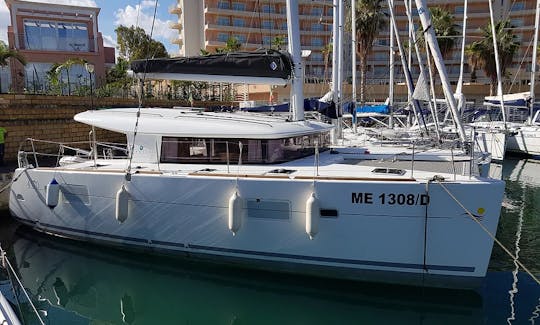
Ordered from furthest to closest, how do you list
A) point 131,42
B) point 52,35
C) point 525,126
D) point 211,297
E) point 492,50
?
point 131,42 → point 492,50 → point 52,35 → point 525,126 → point 211,297

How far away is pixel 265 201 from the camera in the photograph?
732cm

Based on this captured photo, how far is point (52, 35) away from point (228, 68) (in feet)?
106

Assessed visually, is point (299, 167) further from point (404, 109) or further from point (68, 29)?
point (68, 29)

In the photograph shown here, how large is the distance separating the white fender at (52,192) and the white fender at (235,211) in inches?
161

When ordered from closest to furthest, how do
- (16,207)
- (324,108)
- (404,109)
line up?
(16,207)
(324,108)
(404,109)

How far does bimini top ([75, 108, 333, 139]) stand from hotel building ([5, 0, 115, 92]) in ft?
88.2

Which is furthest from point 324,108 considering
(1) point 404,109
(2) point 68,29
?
(2) point 68,29

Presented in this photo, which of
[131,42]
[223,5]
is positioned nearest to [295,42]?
[131,42]

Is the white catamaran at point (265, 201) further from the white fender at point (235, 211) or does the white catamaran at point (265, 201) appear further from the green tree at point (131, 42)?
the green tree at point (131, 42)

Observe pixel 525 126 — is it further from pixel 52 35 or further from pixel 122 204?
pixel 52 35

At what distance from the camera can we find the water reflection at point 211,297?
679 cm

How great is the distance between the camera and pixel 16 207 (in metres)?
10.1

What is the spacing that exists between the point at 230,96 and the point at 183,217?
31.2 metres

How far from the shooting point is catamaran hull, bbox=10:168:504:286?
6.74 meters
